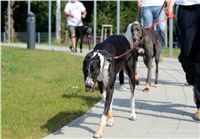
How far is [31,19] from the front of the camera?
73.7ft

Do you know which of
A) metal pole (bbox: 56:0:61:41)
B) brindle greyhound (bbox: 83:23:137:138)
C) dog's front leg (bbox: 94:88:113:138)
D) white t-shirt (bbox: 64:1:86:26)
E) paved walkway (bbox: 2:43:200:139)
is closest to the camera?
brindle greyhound (bbox: 83:23:137:138)

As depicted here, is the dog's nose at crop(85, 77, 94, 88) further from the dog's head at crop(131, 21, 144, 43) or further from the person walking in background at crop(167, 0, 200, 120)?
the dog's head at crop(131, 21, 144, 43)

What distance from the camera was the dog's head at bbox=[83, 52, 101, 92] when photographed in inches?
253

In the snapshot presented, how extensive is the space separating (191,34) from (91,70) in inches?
74.8

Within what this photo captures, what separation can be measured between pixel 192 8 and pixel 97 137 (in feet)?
7.78

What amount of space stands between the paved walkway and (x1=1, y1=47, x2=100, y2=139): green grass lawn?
30 centimetres

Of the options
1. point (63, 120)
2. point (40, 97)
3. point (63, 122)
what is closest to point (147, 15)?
point (40, 97)

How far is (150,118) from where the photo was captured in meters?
7.88

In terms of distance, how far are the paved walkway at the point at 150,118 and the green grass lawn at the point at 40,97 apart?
30 centimetres

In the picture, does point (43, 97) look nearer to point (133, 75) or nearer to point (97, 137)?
point (133, 75)

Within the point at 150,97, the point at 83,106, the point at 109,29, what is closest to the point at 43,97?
the point at 83,106

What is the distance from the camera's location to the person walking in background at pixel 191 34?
7.63 m

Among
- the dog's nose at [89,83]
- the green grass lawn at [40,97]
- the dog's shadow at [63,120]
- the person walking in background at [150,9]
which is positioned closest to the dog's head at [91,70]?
the dog's nose at [89,83]

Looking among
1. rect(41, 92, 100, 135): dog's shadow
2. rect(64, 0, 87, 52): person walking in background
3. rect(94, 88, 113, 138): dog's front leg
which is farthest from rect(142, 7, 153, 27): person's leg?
rect(64, 0, 87, 52): person walking in background
